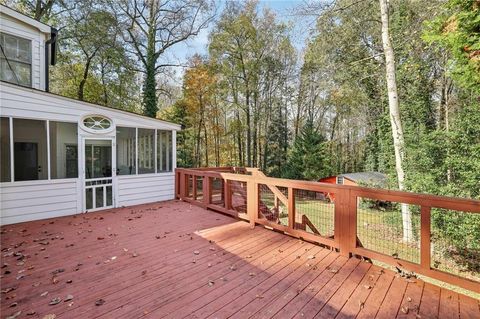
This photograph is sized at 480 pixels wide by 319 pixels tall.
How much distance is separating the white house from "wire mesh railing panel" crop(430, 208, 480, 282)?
6900mm

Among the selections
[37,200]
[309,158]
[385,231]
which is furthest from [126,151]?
[309,158]

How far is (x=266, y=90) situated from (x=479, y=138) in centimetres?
1296

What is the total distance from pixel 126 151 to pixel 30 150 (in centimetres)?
196

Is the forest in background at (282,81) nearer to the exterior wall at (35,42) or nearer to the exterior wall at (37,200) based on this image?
the exterior wall at (35,42)

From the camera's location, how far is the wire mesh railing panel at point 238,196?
515cm

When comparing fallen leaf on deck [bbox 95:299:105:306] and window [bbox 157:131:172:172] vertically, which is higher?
window [bbox 157:131:172:172]

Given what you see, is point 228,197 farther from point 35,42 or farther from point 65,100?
point 35,42

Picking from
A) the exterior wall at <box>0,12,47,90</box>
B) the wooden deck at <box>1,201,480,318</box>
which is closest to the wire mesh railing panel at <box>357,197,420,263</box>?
the wooden deck at <box>1,201,480,318</box>

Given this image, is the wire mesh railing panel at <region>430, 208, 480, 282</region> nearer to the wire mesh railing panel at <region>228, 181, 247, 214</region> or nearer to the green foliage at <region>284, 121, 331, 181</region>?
the wire mesh railing panel at <region>228, 181, 247, 214</region>

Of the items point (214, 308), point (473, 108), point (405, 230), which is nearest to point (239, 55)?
A: point (473, 108)

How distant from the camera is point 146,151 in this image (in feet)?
22.7

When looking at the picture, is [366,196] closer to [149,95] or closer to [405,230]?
[405,230]

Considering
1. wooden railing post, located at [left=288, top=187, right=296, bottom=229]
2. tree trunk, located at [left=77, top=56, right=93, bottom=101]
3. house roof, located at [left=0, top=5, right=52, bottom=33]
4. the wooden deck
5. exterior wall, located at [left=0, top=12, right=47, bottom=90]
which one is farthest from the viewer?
tree trunk, located at [left=77, top=56, right=93, bottom=101]

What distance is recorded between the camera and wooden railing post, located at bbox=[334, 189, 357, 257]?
3164mm
